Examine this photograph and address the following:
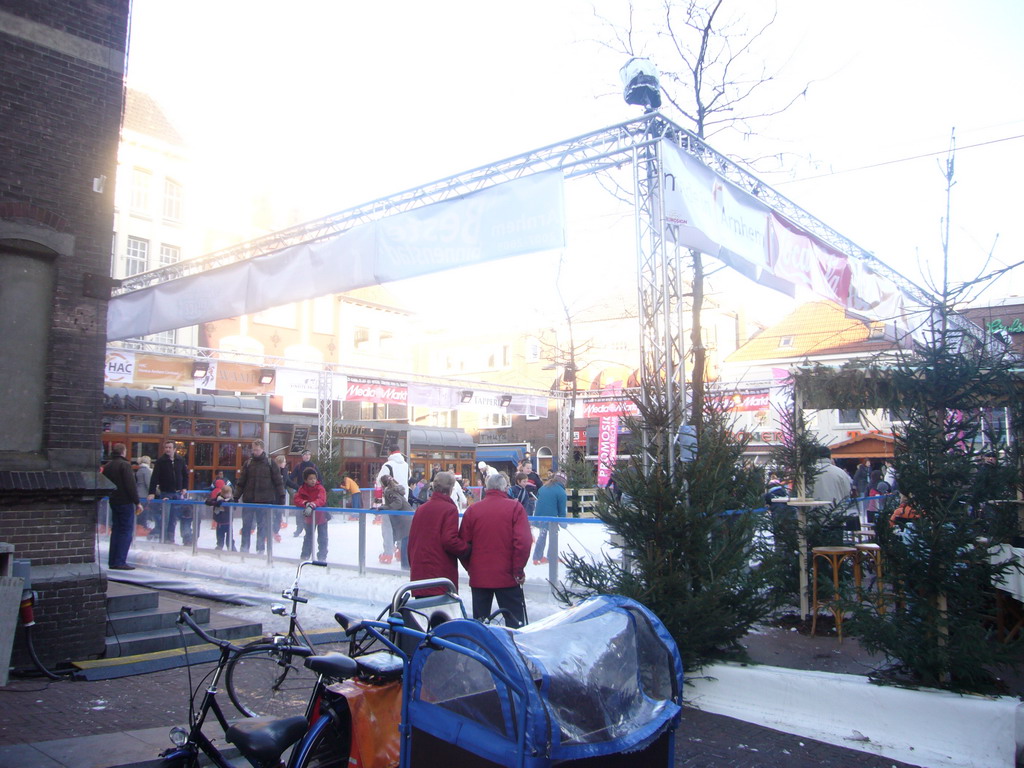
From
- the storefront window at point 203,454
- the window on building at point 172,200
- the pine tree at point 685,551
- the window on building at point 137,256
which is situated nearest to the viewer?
the pine tree at point 685,551

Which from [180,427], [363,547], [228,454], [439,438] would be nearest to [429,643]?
[363,547]

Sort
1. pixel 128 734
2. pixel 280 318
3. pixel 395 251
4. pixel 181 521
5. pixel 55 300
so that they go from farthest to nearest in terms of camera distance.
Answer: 1. pixel 280 318
2. pixel 181 521
3. pixel 395 251
4. pixel 55 300
5. pixel 128 734

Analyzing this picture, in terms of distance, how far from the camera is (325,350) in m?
42.0

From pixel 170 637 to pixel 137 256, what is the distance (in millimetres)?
31618

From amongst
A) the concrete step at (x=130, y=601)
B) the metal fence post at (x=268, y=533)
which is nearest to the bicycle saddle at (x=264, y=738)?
the concrete step at (x=130, y=601)

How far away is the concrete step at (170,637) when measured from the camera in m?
7.60

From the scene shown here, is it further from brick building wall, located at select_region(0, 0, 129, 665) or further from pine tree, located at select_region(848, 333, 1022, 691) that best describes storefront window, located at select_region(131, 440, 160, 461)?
pine tree, located at select_region(848, 333, 1022, 691)

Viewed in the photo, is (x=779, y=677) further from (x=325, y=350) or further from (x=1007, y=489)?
(x=325, y=350)

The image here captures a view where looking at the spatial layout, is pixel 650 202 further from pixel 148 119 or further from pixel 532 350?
pixel 532 350

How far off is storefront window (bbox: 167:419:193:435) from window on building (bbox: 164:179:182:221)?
50.1ft

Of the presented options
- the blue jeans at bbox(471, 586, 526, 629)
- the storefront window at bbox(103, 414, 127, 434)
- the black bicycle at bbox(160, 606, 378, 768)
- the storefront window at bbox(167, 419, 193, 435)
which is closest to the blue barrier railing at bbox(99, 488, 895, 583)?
the blue jeans at bbox(471, 586, 526, 629)

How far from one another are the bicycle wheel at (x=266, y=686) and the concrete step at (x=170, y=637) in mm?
1526

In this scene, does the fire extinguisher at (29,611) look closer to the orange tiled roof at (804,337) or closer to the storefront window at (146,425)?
the storefront window at (146,425)

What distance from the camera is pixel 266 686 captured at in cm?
596
